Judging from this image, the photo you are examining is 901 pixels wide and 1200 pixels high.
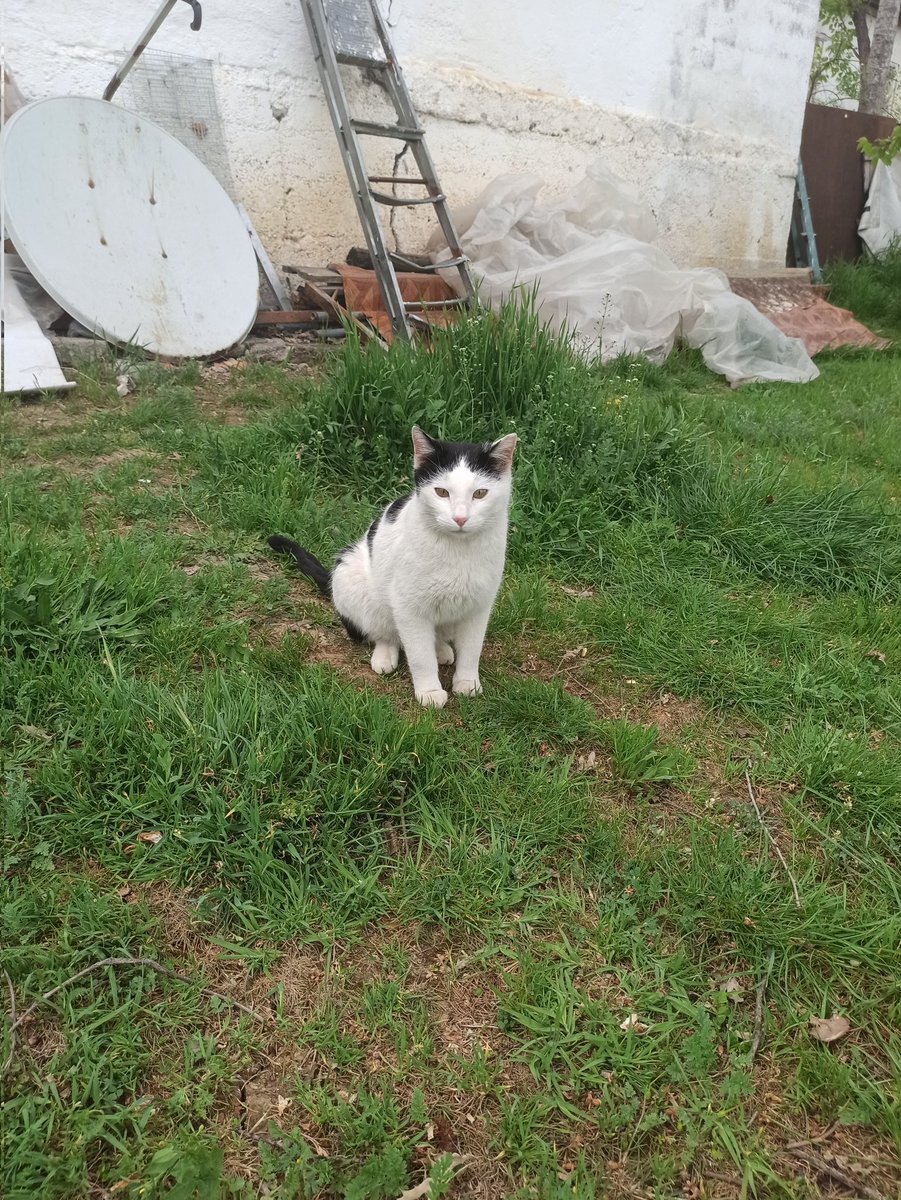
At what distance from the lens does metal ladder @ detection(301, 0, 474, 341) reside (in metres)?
5.04

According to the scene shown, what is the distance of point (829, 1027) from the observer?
146 cm

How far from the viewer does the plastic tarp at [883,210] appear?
9.61m

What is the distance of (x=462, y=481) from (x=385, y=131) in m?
4.31

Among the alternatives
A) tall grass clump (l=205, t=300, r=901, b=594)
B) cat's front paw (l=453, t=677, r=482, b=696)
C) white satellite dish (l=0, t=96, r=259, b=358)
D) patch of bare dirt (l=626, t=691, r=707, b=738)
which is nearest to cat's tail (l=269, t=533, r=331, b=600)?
tall grass clump (l=205, t=300, r=901, b=594)

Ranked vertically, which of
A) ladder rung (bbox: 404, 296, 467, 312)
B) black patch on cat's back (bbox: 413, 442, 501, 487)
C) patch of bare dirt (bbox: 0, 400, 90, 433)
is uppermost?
black patch on cat's back (bbox: 413, 442, 501, 487)

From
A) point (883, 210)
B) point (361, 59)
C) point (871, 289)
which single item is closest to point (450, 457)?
point (361, 59)

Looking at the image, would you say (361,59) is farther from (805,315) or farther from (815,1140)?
(815,1140)

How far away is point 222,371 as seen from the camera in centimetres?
467

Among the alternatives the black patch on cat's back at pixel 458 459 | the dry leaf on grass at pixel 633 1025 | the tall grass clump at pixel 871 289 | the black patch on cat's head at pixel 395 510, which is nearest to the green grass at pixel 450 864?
the dry leaf on grass at pixel 633 1025

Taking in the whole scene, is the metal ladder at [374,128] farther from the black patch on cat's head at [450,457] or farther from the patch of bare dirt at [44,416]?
the black patch on cat's head at [450,457]

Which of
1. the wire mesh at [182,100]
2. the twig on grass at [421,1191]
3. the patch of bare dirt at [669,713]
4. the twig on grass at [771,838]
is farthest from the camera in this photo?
the wire mesh at [182,100]

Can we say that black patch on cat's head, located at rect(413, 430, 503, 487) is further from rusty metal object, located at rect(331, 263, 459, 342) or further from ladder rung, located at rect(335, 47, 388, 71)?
ladder rung, located at rect(335, 47, 388, 71)

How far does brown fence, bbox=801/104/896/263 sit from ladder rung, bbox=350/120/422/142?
6.43 meters

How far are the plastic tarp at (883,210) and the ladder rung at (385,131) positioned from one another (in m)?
7.03
